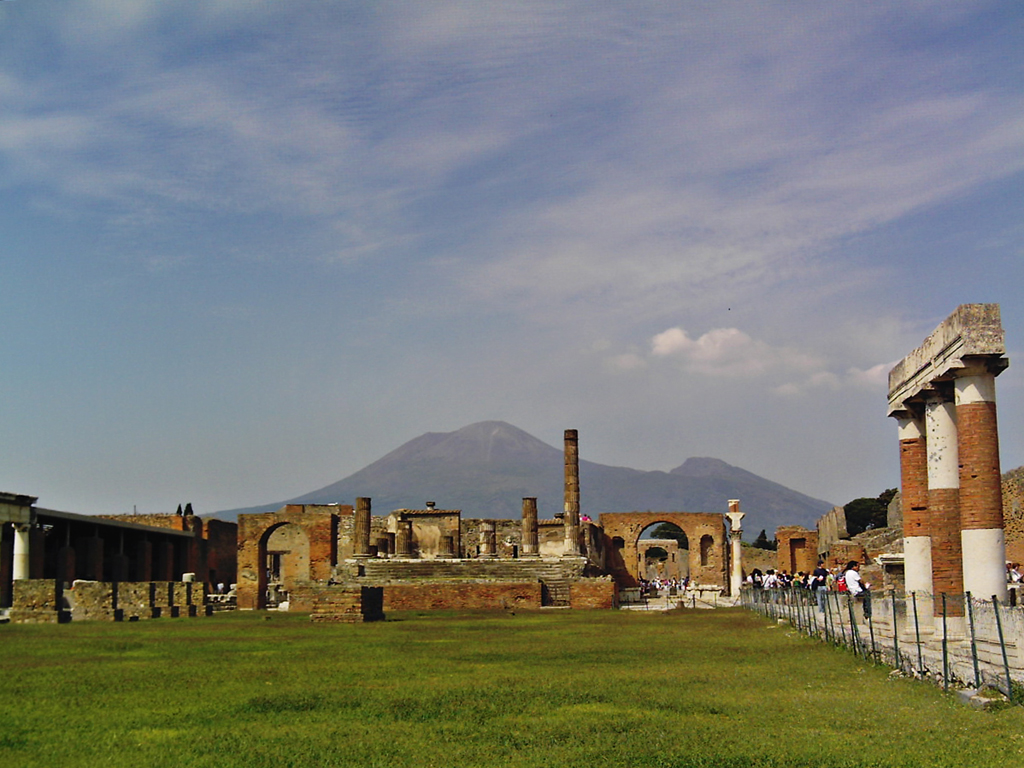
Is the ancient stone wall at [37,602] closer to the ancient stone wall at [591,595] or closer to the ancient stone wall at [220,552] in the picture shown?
the ancient stone wall at [591,595]

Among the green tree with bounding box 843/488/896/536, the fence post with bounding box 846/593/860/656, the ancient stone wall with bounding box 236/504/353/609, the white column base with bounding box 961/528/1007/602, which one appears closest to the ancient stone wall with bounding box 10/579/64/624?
the ancient stone wall with bounding box 236/504/353/609

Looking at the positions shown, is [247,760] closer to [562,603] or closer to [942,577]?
[942,577]

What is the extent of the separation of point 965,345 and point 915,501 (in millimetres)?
4246

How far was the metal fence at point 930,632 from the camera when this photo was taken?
1052 cm

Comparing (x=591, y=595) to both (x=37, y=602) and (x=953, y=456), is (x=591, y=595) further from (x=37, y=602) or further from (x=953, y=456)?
(x=953, y=456)

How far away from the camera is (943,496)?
648 inches

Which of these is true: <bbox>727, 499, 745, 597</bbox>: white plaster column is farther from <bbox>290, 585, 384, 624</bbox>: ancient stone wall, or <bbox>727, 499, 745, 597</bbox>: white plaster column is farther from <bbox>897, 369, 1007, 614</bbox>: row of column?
<bbox>897, 369, 1007, 614</bbox>: row of column

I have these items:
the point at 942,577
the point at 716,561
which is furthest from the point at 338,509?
the point at 942,577

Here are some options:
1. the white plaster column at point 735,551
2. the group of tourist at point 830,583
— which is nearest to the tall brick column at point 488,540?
the white plaster column at point 735,551

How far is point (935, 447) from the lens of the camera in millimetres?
16531

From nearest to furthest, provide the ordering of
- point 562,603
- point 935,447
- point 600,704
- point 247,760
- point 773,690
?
point 247,760, point 600,704, point 773,690, point 935,447, point 562,603

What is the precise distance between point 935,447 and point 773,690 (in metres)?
6.86

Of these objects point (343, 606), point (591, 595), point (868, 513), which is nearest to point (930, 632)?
point (343, 606)

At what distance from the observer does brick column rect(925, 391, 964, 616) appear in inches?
644
